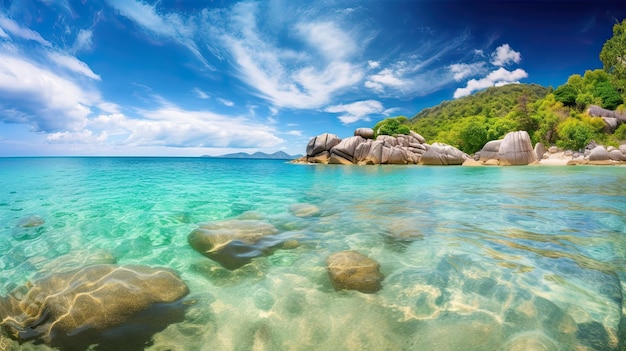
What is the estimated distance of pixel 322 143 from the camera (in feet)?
161

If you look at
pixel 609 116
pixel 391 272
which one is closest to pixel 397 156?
pixel 609 116

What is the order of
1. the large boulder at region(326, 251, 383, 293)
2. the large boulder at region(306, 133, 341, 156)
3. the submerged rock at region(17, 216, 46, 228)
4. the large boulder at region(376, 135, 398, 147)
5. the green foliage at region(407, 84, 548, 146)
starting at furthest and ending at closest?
the green foliage at region(407, 84, 548, 146) < the large boulder at region(306, 133, 341, 156) < the large boulder at region(376, 135, 398, 147) < the submerged rock at region(17, 216, 46, 228) < the large boulder at region(326, 251, 383, 293)

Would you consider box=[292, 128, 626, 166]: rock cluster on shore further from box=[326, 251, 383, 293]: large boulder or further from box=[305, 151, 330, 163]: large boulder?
box=[326, 251, 383, 293]: large boulder

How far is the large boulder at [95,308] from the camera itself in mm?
2682

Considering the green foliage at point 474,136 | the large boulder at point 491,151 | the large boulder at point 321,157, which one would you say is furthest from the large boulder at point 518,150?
the large boulder at point 321,157

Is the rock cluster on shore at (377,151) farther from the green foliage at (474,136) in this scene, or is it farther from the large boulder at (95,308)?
the large boulder at (95,308)

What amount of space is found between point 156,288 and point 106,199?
30.8 feet

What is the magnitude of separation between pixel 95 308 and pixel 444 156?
4313 cm

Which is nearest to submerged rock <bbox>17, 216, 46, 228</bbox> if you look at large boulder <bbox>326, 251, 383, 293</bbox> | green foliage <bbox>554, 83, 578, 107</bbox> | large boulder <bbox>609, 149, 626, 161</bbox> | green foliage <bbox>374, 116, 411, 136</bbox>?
large boulder <bbox>326, 251, 383, 293</bbox>

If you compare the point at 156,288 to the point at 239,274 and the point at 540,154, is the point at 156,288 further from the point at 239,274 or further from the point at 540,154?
the point at 540,154

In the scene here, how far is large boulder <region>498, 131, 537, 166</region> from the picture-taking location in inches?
1359

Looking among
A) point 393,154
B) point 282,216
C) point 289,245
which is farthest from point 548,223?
point 393,154

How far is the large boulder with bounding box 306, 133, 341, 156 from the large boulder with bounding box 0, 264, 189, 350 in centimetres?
4590

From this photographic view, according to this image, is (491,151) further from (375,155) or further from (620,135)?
(620,135)
